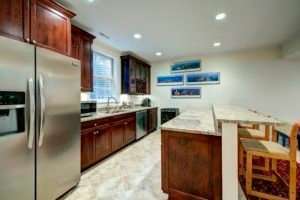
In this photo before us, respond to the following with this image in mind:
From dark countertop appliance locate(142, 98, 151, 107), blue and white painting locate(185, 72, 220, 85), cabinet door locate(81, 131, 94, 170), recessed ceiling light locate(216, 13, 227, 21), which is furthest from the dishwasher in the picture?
recessed ceiling light locate(216, 13, 227, 21)

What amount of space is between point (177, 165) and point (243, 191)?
39.2 inches

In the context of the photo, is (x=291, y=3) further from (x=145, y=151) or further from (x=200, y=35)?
(x=145, y=151)

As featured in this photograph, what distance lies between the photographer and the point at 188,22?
3.07 meters

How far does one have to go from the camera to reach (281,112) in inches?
184

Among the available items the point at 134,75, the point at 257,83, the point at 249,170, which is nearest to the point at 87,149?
the point at 249,170

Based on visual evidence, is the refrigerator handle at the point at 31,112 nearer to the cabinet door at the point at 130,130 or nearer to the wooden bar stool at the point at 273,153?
the wooden bar stool at the point at 273,153

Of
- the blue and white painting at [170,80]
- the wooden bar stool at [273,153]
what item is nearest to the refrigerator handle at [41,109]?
the wooden bar stool at [273,153]

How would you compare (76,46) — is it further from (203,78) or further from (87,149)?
(203,78)

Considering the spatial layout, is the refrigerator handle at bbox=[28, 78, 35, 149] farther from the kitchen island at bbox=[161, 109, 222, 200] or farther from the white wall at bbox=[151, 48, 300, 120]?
the white wall at bbox=[151, 48, 300, 120]

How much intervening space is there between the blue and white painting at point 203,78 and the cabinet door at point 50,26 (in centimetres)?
412

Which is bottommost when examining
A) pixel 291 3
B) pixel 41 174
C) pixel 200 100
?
pixel 41 174

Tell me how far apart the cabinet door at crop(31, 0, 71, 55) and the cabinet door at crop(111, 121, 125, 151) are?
176cm

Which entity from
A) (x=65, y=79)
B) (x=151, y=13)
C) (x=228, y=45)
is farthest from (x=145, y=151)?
(x=228, y=45)

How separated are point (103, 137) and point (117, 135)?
20.2 inches
